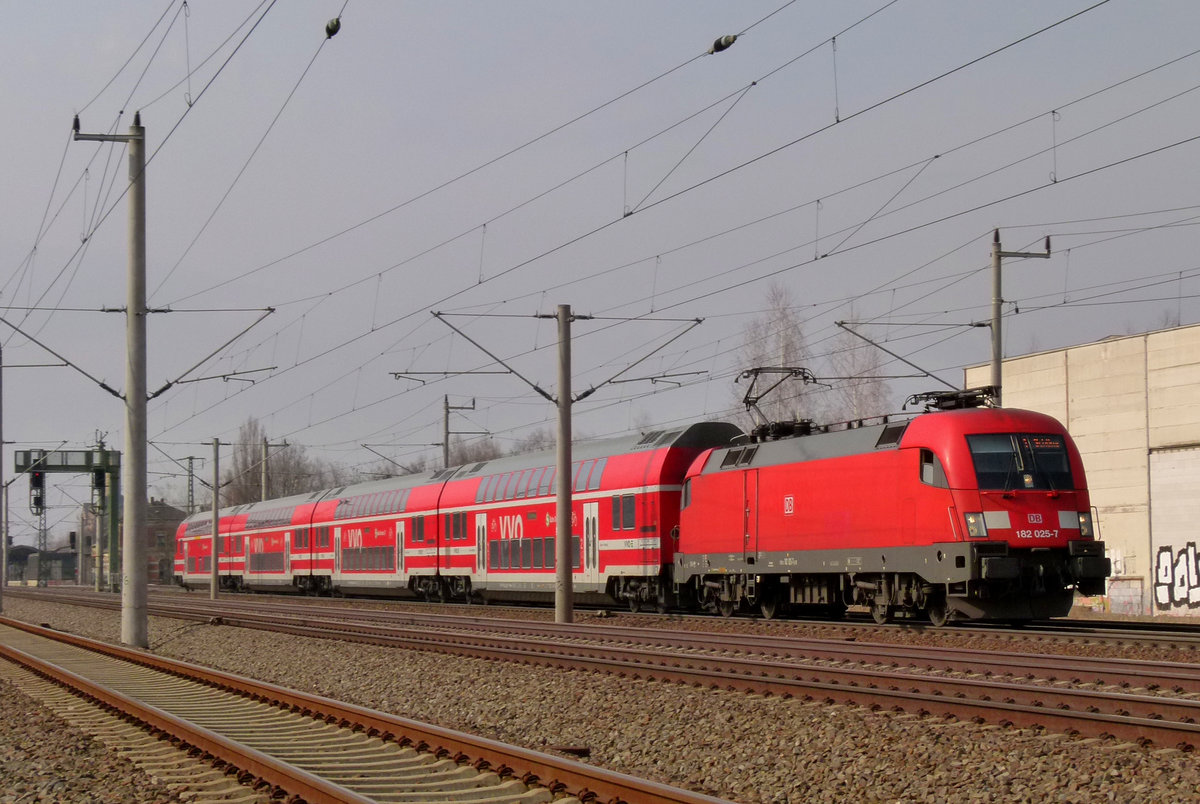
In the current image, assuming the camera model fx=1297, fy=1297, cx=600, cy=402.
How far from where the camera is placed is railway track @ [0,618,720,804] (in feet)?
29.9

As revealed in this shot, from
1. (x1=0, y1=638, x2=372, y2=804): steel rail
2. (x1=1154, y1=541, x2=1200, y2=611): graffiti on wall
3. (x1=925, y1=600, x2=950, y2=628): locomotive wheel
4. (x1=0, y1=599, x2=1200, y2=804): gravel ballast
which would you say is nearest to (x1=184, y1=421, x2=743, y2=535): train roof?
(x1=925, y1=600, x2=950, y2=628): locomotive wheel

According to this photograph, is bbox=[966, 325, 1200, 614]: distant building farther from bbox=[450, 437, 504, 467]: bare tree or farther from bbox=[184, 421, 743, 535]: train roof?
bbox=[450, 437, 504, 467]: bare tree

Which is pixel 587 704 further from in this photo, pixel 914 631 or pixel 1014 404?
pixel 1014 404

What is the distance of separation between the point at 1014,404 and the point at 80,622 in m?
28.3

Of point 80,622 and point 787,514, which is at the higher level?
point 787,514

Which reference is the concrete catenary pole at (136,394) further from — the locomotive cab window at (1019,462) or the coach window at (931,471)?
the locomotive cab window at (1019,462)

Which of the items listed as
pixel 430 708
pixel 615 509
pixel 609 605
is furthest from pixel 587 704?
pixel 609 605

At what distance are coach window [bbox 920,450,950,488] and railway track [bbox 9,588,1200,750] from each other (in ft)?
12.0

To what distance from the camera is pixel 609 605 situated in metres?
33.4

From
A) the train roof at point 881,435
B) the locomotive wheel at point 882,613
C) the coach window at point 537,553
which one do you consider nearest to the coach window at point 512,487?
the coach window at point 537,553

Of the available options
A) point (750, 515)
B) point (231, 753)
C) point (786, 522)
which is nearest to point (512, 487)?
point (750, 515)

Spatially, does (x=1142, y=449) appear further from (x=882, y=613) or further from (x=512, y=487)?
(x=512, y=487)

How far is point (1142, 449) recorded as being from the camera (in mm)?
33875

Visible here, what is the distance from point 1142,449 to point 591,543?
1467cm
